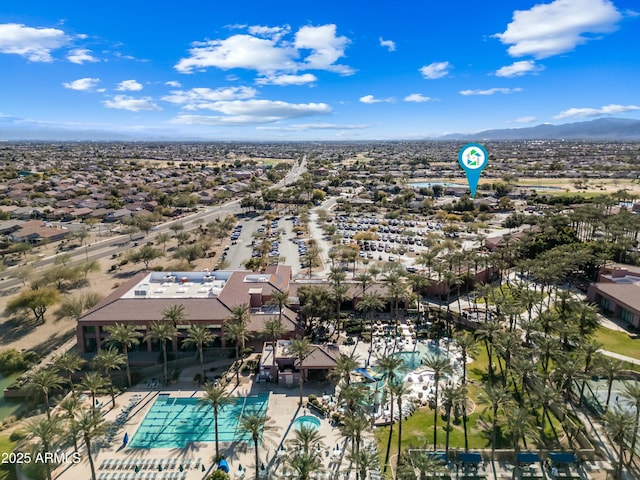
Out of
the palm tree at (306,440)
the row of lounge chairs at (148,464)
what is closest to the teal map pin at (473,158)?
the palm tree at (306,440)

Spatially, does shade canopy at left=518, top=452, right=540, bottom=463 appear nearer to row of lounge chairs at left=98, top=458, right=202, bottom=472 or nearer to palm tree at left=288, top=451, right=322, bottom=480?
palm tree at left=288, top=451, right=322, bottom=480

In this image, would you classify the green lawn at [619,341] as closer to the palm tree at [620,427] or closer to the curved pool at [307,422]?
the palm tree at [620,427]

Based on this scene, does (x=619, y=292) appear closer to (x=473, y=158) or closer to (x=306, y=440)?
(x=473, y=158)

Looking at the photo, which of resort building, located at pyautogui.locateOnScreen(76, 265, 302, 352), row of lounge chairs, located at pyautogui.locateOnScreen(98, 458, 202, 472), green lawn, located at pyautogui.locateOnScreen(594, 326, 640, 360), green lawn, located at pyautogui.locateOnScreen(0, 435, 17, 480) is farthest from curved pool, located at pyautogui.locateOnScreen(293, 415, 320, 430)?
green lawn, located at pyautogui.locateOnScreen(594, 326, 640, 360)

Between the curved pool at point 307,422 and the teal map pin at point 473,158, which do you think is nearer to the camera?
the curved pool at point 307,422

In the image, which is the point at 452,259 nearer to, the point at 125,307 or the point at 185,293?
the point at 185,293

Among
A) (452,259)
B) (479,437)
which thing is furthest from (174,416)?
(452,259)

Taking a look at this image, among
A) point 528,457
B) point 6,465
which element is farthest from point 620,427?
point 6,465
